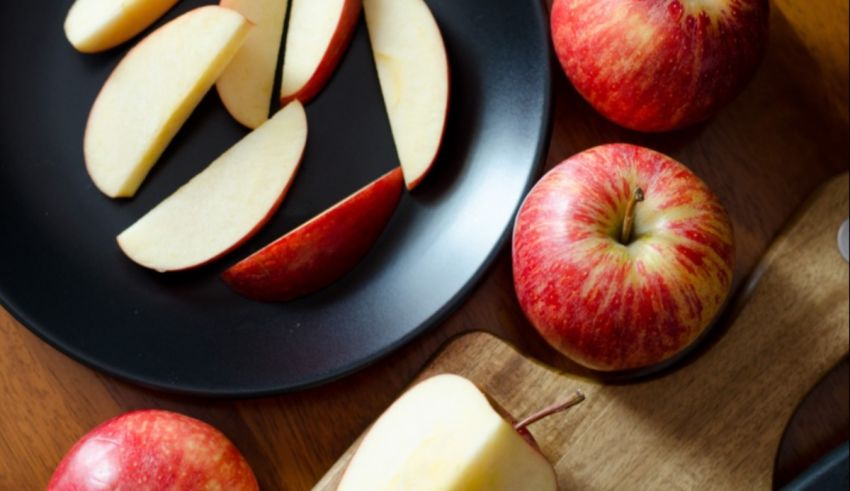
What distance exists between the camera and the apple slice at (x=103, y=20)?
963mm

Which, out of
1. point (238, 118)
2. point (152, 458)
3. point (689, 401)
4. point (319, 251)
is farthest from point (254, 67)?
point (689, 401)

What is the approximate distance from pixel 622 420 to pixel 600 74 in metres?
0.29

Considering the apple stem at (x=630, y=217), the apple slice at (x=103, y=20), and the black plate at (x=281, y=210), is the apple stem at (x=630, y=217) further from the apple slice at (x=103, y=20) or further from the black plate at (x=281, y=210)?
the apple slice at (x=103, y=20)

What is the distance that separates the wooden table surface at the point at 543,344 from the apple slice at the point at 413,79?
0.11 metres

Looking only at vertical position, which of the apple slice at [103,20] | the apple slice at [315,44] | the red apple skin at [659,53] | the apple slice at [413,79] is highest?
the apple slice at [103,20]

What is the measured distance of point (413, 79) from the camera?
38.4 inches

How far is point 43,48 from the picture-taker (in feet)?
3.21

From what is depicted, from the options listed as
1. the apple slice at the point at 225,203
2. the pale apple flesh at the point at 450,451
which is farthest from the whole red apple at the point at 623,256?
the apple slice at the point at 225,203

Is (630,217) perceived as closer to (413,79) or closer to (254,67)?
(413,79)

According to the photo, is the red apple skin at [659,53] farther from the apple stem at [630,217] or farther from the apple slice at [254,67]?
the apple slice at [254,67]

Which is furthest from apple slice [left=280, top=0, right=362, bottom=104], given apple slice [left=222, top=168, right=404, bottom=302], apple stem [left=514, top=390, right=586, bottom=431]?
apple stem [left=514, top=390, right=586, bottom=431]

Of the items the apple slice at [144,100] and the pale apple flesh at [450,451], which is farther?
the apple slice at [144,100]

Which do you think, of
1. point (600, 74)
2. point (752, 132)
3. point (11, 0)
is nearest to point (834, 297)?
point (752, 132)

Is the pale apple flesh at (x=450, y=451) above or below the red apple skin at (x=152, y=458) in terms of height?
below
